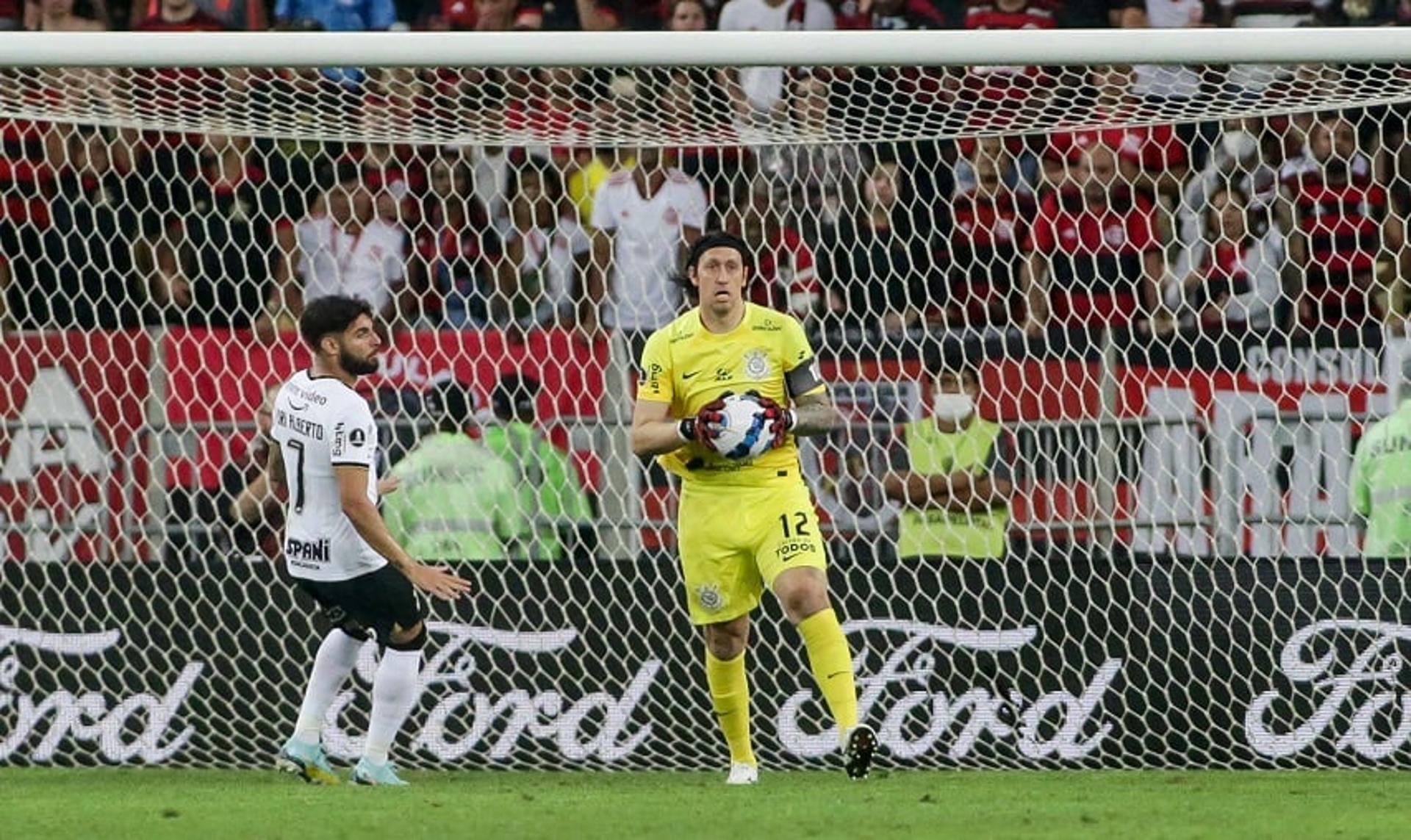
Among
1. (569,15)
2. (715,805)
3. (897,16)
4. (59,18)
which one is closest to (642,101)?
(715,805)

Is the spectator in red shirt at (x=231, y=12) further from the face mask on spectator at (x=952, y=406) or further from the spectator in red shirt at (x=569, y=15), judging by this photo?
the face mask on spectator at (x=952, y=406)

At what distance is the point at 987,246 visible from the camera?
956cm

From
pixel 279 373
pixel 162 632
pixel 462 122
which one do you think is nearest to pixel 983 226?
pixel 462 122

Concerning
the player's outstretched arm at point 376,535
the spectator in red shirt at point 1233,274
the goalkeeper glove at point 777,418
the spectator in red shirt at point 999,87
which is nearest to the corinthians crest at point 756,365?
the goalkeeper glove at point 777,418

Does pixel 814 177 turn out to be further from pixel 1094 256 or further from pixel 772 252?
pixel 1094 256

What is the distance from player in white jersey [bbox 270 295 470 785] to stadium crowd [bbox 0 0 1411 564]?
1413 mm

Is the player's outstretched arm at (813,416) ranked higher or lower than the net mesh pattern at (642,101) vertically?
lower

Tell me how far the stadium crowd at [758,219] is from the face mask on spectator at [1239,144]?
0.05 ft

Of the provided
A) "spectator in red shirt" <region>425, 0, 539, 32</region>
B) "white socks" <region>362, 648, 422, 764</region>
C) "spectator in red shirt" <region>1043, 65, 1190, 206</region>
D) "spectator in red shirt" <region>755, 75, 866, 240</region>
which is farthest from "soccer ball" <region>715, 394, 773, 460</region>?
"spectator in red shirt" <region>425, 0, 539, 32</region>

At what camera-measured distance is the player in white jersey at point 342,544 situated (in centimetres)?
765

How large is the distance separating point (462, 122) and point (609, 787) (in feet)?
9.41

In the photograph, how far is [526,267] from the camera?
995cm

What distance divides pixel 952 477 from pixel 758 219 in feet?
4.92

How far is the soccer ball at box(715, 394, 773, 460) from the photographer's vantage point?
7418mm
